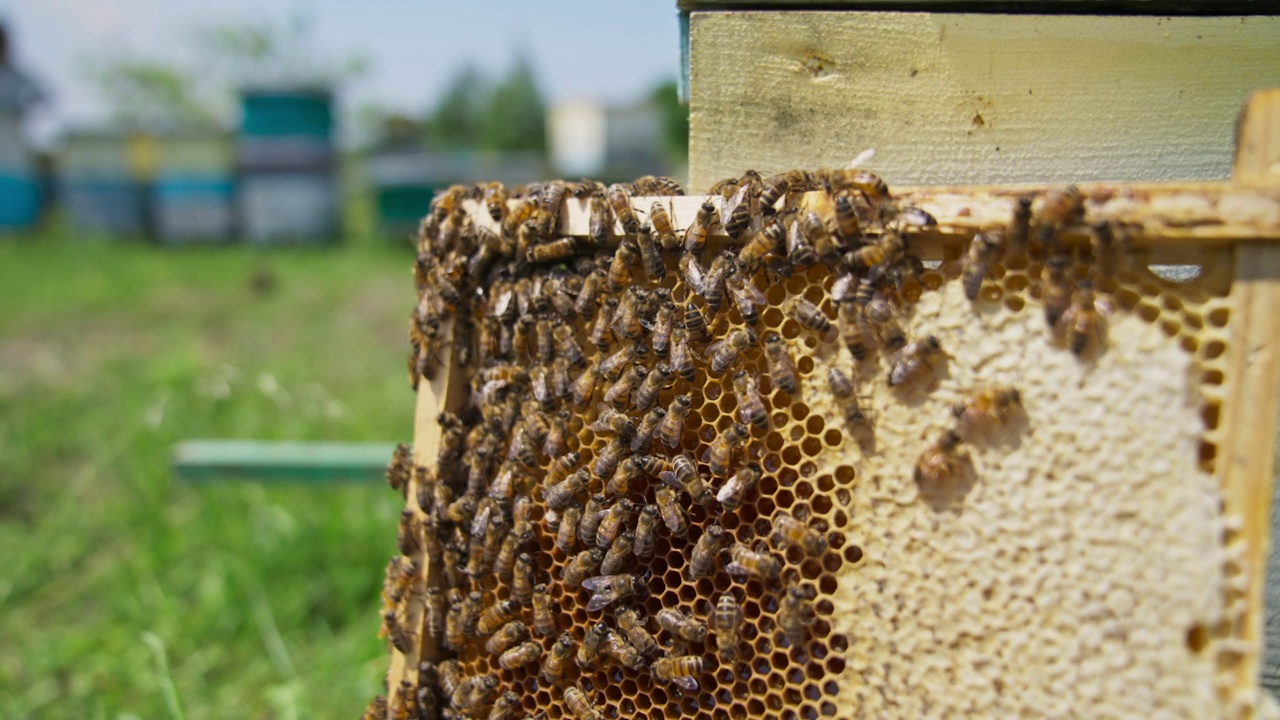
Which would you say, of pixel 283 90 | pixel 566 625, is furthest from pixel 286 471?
pixel 283 90

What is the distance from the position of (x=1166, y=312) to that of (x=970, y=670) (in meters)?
0.81

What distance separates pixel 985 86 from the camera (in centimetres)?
230

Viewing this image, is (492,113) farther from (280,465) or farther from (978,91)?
(978,91)

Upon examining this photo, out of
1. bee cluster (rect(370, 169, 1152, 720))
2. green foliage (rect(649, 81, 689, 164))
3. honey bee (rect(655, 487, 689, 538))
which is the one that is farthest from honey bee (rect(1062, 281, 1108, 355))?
green foliage (rect(649, 81, 689, 164))

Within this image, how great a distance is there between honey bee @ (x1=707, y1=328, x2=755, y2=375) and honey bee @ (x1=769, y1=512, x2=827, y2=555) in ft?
1.24

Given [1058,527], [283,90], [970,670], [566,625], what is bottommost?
[566,625]

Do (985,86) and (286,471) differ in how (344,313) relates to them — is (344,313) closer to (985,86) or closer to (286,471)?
(286,471)

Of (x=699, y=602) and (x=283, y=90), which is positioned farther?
(x=283, y=90)

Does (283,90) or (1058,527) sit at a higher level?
(283,90)

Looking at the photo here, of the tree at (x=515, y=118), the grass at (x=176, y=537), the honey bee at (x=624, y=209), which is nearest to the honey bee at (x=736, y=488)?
the honey bee at (x=624, y=209)

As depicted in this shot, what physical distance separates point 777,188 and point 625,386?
60 cm

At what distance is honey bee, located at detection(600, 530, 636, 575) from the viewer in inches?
81.7

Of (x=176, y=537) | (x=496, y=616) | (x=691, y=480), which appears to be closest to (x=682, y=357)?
(x=691, y=480)

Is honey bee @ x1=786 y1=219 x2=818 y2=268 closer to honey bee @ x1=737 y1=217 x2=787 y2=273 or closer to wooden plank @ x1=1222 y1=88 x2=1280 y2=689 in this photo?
honey bee @ x1=737 y1=217 x2=787 y2=273
